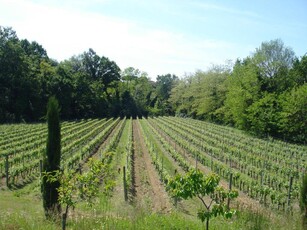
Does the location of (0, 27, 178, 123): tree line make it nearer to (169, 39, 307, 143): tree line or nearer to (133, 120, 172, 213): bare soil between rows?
(169, 39, 307, 143): tree line

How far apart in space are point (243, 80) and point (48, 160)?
3980 cm

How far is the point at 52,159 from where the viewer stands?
423 inches

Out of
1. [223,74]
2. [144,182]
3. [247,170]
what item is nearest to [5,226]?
[144,182]

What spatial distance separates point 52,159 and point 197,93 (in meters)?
60.7

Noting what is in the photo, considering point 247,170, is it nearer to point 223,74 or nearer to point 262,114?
point 262,114

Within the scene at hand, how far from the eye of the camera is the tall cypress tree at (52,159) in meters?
10.6

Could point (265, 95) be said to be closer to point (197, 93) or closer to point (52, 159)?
point (197, 93)

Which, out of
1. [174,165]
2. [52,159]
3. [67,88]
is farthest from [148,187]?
[67,88]

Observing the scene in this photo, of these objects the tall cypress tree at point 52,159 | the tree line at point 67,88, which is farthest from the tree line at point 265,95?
the tall cypress tree at point 52,159

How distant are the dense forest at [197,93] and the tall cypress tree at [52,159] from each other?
32.1 meters

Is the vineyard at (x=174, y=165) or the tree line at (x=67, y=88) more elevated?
the tree line at (x=67, y=88)

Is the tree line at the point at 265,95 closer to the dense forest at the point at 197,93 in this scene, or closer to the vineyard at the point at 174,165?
the dense forest at the point at 197,93

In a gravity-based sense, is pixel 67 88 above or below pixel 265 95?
above

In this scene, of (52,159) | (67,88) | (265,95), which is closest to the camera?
(52,159)
